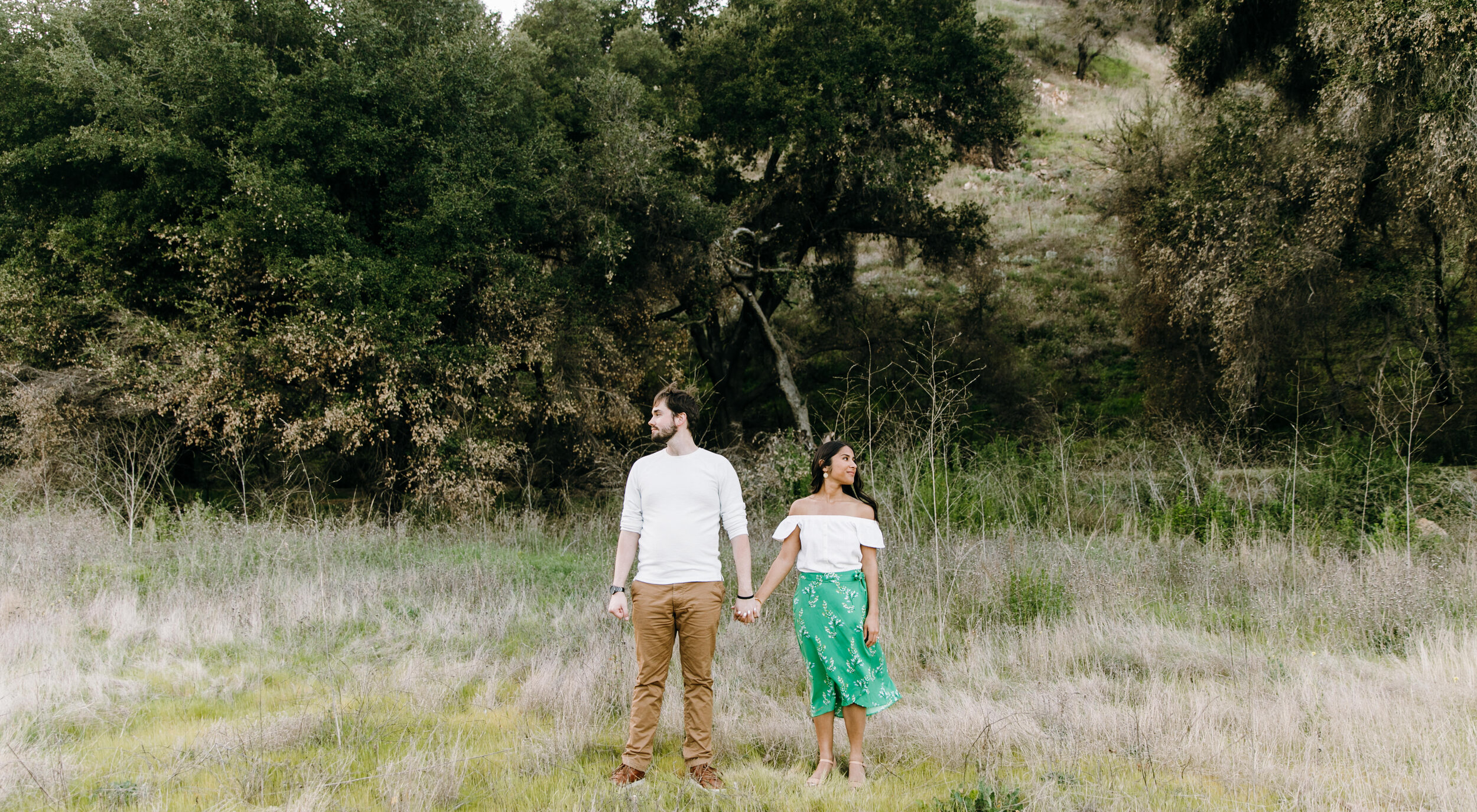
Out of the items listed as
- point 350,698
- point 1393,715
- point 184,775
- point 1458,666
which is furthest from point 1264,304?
point 184,775

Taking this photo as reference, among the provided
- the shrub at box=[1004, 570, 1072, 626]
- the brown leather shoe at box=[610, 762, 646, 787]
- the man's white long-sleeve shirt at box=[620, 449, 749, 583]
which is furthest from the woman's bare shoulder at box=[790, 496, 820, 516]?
the shrub at box=[1004, 570, 1072, 626]

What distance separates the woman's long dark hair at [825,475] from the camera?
4.25 m

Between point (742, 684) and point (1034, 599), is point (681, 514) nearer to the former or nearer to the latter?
point (742, 684)

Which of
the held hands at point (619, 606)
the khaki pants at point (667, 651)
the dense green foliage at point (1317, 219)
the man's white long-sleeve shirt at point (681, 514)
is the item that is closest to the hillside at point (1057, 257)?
the dense green foliage at point (1317, 219)

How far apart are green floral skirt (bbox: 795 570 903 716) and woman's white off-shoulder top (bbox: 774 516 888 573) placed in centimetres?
4

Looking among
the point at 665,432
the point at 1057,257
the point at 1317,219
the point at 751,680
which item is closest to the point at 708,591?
the point at 665,432

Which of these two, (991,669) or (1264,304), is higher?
(1264,304)

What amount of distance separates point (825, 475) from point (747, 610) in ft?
2.63

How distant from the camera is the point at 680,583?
3.96 metres

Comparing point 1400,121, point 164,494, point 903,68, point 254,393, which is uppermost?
point 903,68

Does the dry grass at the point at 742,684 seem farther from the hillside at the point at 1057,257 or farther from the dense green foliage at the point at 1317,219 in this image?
the hillside at the point at 1057,257

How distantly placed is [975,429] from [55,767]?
677 inches

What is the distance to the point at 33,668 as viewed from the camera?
18.3ft

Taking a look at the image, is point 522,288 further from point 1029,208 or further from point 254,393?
point 1029,208
